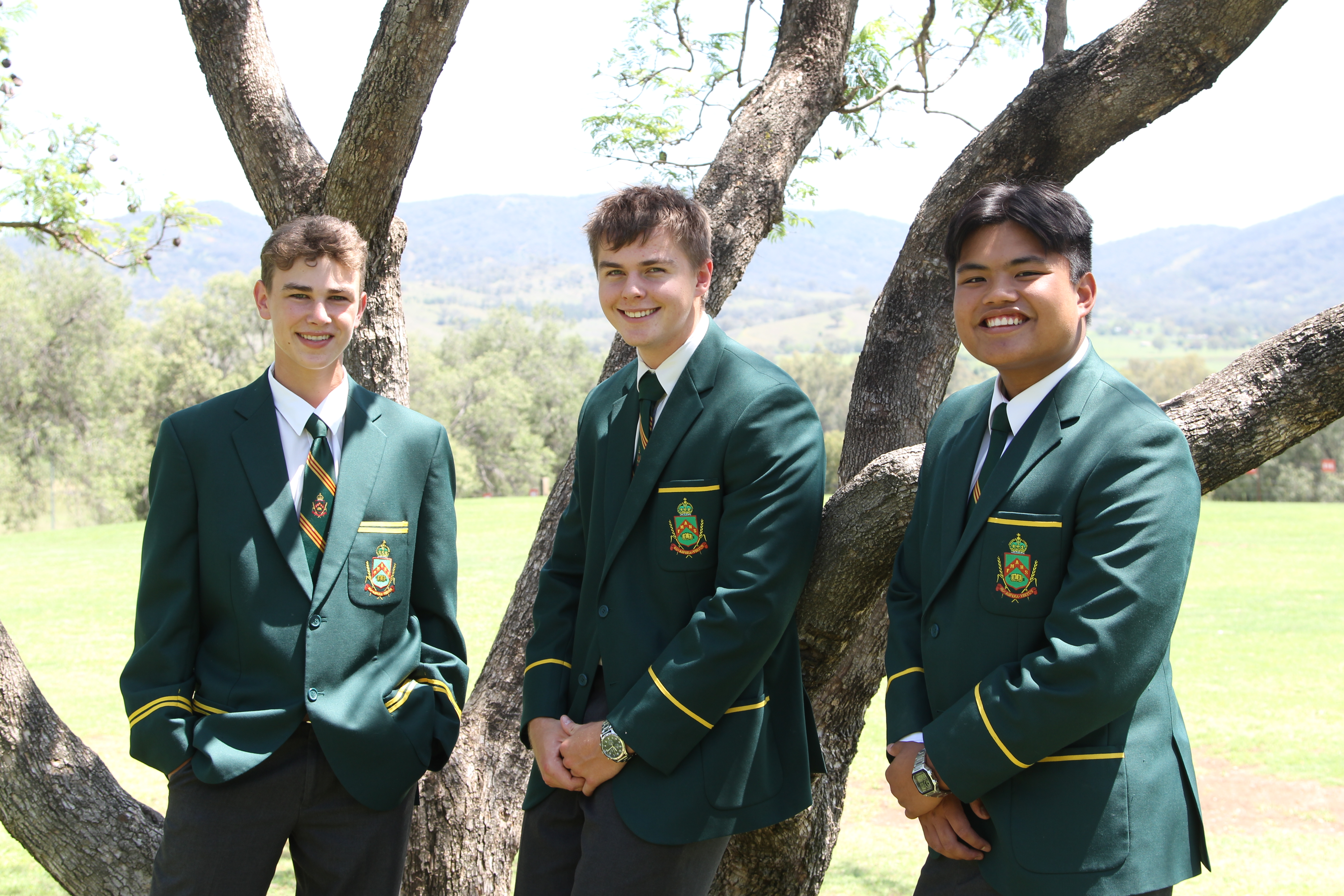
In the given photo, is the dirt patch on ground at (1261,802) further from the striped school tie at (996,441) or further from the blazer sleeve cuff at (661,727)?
the blazer sleeve cuff at (661,727)

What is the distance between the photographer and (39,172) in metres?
7.64

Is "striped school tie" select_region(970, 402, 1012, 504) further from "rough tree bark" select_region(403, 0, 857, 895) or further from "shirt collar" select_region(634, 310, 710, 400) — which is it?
"rough tree bark" select_region(403, 0, 857, 895)

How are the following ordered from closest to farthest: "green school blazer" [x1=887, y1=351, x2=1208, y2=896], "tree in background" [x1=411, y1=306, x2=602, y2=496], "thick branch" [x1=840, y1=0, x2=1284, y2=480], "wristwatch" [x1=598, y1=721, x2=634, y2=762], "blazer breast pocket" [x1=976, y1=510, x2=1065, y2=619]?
1. "green school blazer" [x1=887, y1=351, x2=1208, y2=896]
2. "blazer breast pocket" [x1=976, y1=510, x2=1065, y2=619]
3. "wristwatch" [x1=598, y1=721, x2=634, y2=762]
4. "thick branch" [x1=840, y1=0, x2=1284, y2=480]
5. "tree in background" [x1=411, y1=306, x2=602, y2=496]

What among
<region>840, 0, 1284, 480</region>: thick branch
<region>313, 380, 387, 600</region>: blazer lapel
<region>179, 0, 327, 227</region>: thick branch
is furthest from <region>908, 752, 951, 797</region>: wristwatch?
<region>179, 0, 327, 227</region>: thick branch

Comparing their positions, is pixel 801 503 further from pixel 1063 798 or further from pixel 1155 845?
pixel 1155 845

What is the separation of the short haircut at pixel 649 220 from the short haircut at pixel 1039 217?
0.61m

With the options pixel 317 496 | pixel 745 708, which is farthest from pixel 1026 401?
pixel 317 496

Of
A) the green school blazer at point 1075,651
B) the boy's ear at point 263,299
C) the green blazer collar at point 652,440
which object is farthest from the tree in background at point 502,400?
the green school blazer at point 1075,651

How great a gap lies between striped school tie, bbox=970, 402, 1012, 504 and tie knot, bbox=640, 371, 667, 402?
770 mm

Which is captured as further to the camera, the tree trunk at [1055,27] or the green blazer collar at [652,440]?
the tree trunk at [1055,27]

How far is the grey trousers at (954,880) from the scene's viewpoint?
6.92 ft

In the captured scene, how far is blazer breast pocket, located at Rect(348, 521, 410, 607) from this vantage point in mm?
2559

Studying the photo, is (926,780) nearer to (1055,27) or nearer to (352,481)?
(352,481)

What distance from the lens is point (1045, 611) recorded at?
205cm
